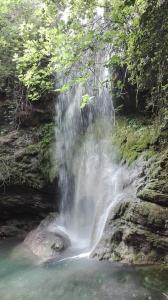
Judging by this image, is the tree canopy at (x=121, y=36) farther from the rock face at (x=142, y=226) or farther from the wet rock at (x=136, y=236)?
the wet rock at (x=136, y=236)

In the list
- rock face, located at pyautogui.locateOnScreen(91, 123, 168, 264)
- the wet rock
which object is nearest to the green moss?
rock face, located at pyautogui.locateOnScreen(91, 123, 168, 264)

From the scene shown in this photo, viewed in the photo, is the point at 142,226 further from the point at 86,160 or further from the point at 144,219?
the point at 86,160

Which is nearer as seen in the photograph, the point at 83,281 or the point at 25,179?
the point at 83,281

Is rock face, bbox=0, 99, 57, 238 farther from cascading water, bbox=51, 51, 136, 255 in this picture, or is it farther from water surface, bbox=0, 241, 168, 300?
water surface, bbox=0, 241, 168, 300

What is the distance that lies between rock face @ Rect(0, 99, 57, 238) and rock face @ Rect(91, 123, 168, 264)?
3739 mm

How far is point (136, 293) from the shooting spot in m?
5.26

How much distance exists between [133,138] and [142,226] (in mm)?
3115

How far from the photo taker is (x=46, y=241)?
29.5 ft

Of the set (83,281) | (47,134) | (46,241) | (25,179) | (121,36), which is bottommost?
(46,241)

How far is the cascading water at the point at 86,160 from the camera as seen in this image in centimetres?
909

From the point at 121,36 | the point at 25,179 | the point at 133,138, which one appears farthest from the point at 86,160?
the point at 121,36

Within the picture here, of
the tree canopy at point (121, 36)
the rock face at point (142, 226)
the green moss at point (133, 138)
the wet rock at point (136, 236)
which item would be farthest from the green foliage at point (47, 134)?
the wet rock at point (136, 236)

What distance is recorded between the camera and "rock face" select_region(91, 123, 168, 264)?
6574mm

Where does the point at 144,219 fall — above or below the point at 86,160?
below
